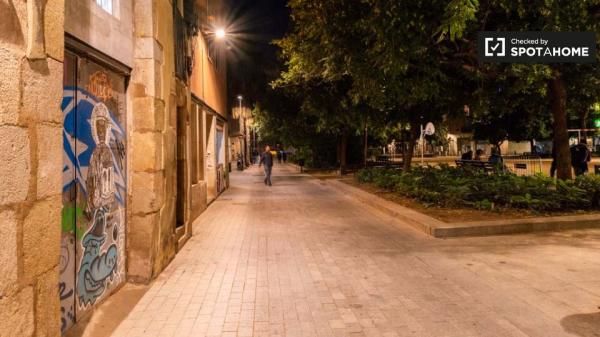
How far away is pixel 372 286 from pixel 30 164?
416cm

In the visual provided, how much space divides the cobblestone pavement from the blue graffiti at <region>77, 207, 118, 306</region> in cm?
50

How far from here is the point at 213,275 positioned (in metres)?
6.50

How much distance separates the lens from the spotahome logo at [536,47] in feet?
35.6

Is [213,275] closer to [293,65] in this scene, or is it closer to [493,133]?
[293,65]

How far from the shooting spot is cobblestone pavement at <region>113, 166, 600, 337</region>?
180 inches

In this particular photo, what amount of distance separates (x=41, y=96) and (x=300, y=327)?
9.93 ft

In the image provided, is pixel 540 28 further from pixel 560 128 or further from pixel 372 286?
pixel 372 286

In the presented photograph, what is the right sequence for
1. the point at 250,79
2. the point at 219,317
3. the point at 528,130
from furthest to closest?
the point at 250,79 < the point at 528,130 < the point at 219,317

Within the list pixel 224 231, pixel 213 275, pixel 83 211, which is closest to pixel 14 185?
pixel 83 211

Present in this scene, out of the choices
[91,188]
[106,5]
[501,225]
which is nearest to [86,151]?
[91,188]

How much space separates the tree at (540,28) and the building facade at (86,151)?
5.45 metres

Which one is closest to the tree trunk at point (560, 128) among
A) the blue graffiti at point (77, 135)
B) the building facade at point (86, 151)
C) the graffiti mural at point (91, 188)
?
the building facade at point (86, 151)

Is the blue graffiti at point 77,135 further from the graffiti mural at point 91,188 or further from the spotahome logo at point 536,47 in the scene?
the spotahome logo at point 536,47

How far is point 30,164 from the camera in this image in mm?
2986
